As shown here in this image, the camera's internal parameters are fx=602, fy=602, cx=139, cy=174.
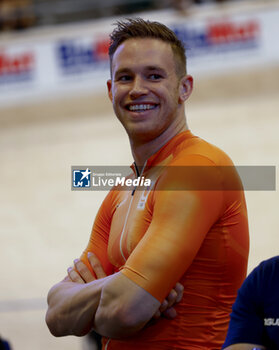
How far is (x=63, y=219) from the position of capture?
7.59 metres

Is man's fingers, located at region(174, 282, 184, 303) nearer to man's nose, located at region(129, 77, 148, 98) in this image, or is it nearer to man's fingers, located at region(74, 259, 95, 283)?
man's fingers, located at region(74, 259, 95, 283)

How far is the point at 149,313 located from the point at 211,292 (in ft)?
0.74

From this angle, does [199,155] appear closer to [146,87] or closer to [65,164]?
[146,87]

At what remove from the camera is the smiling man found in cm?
168

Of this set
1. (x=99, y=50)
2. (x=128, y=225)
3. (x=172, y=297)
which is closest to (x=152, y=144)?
(x=128, y=225)

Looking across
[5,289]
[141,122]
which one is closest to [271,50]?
[5,289]

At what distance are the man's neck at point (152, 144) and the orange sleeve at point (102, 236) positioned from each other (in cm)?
22

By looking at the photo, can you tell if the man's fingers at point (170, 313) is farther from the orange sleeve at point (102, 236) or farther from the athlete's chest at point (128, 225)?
the orange sleeve at point (102, 236)

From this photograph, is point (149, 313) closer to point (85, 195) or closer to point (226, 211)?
point (226, 211)

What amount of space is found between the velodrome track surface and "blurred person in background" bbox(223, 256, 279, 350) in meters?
3.01

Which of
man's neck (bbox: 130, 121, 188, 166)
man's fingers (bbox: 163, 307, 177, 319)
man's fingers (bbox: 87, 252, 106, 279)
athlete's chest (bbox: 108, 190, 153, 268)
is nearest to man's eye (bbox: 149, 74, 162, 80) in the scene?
man's neck (bbox: 130, 121, 188, 166)

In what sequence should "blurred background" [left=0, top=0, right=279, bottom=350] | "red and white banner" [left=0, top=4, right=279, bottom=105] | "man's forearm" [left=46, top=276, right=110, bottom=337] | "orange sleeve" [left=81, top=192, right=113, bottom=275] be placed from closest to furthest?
"man's forearm" [left=46, top=276, right=110, bottom=337]
"orange sleeve" [left=81, top=192, right=113, bottom=275]
"blurred background" [left=0, top=0, right=279, bottom=350]
"red and white banner" [left=0, top=4, right=279, bottom=105]

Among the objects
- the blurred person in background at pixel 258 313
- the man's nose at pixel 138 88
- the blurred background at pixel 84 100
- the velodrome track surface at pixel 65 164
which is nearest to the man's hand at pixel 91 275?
the blurred person in background at pixel 258 313

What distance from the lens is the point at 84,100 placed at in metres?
10.6
